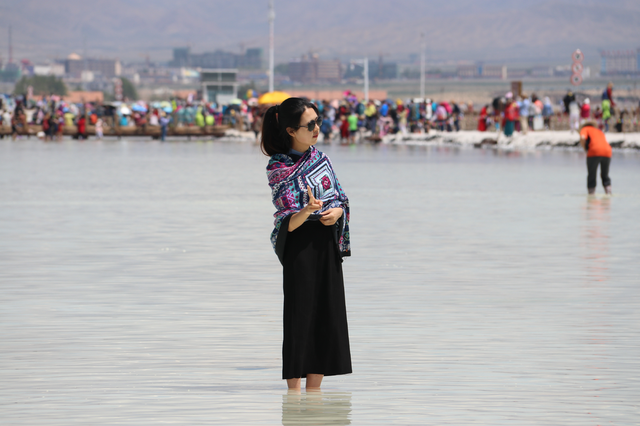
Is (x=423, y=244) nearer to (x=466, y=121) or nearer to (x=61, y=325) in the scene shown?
(x=61, y=325)

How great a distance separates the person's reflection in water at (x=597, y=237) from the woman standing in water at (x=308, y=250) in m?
5.16

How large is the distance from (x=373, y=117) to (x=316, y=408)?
1761 inches

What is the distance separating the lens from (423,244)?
43.5 ft

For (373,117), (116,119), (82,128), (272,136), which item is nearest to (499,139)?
(373,117)

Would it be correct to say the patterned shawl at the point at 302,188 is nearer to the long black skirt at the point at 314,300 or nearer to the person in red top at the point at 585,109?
the long black skirt at the point at 314,300

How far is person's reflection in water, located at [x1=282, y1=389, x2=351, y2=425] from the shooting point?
17.9 ft

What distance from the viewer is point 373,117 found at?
5012cm

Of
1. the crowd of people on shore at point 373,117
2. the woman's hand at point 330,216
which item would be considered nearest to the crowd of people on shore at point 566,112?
the crowd of people on shore at point 373,117

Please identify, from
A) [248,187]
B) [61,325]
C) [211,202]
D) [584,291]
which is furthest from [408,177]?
[61,325]

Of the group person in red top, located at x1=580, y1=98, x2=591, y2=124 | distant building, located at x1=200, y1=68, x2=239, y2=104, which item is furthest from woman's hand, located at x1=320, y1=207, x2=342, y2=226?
distant building, located at x1=200, y1=68, x2=239, y2=104

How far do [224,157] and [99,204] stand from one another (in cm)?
1787

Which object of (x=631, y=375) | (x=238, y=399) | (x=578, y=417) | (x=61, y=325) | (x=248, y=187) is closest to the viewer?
(x=578, y=417)

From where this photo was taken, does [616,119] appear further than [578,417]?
Yes

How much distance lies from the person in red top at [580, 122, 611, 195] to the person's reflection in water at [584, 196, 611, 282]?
0.49 metres
